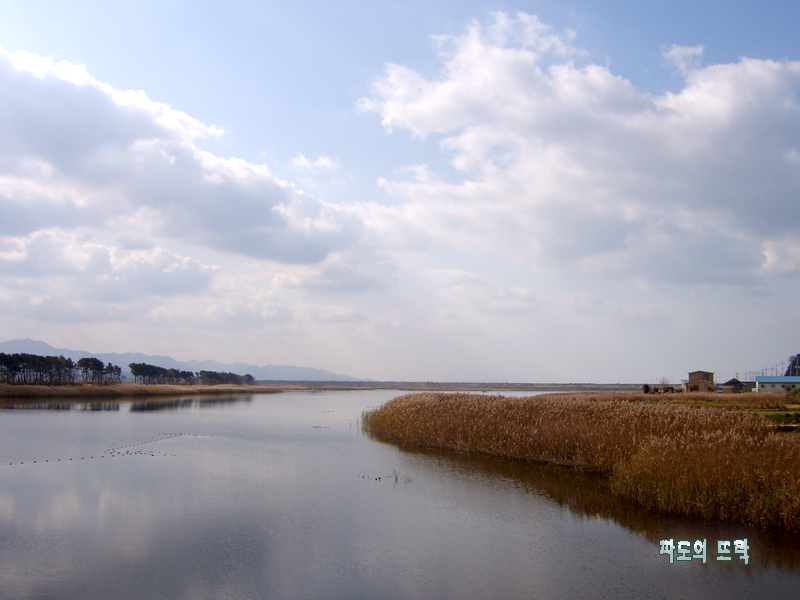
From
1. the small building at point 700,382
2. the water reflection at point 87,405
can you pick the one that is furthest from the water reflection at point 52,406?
the small building at point 700,382

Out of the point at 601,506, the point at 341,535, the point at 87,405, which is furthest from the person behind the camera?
the point at 87,405

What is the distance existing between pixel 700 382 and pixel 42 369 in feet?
379

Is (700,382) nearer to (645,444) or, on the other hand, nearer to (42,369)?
(645,444)

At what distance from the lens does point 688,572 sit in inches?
410

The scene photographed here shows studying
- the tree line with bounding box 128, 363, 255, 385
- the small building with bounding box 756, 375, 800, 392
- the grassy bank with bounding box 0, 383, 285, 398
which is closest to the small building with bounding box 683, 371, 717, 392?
the small building with bounding box 756, 375, 800, 392

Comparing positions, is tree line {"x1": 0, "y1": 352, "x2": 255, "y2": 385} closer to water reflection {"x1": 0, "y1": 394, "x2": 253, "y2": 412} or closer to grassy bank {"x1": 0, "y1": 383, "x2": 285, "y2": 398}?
grassy bank {"x1": 0, "y1": 383, "x2": 285, "y2": 398}

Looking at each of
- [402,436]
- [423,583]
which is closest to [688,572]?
[423,583]

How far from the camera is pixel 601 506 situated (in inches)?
602

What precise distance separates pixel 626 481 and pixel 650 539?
3.78m

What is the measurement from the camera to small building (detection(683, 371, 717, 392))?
80569 mm

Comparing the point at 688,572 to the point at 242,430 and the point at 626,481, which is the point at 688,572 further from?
the point at 242,430

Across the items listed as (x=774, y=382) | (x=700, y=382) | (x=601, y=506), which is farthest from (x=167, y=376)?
(x=601, y=506)

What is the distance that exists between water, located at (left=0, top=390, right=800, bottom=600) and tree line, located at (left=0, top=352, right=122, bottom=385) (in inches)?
3181

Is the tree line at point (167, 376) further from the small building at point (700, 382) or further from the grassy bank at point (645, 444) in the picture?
the small building at point (700, 382)
